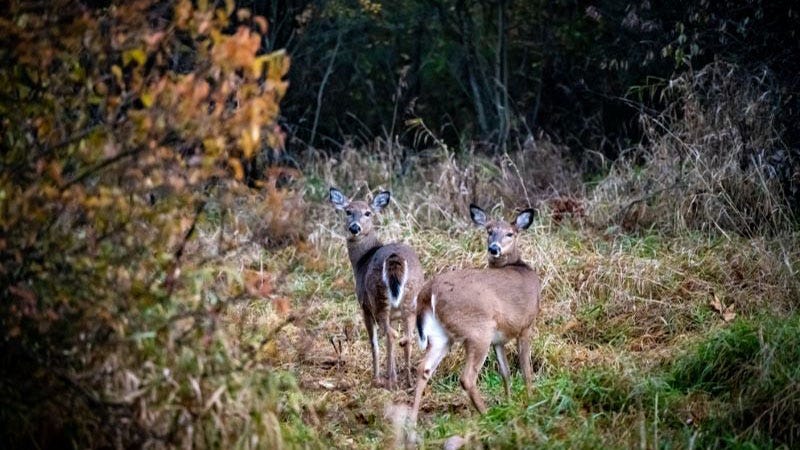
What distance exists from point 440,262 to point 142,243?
16.2 ft

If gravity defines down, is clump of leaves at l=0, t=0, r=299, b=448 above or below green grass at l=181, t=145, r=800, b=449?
above

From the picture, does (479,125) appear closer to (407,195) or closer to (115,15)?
(407,195)

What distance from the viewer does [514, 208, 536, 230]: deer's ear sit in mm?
7746

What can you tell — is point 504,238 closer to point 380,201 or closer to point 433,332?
point 433,332

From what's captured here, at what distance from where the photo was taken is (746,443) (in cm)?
504

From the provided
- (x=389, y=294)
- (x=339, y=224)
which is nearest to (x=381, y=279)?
(x=389, y=294)

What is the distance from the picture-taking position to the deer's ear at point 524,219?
7746 millimetres

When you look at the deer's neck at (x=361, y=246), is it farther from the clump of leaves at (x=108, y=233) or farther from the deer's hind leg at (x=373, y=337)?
the clump of leaves at (x=108, y=233)

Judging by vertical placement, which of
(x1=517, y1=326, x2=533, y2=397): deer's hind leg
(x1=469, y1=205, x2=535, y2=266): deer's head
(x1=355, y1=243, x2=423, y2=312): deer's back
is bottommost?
(x1=355, y1=243, x2=423, y2=312): deer's back

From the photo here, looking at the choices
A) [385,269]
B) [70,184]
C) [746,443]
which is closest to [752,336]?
[746,443]

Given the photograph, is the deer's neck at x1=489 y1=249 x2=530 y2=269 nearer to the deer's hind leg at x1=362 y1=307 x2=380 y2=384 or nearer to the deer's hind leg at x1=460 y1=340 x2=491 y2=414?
the deer's hind leg at x1=362 y1=307 x2=380 y2=384

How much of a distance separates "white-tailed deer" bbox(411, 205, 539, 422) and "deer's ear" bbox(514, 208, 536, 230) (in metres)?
0.85

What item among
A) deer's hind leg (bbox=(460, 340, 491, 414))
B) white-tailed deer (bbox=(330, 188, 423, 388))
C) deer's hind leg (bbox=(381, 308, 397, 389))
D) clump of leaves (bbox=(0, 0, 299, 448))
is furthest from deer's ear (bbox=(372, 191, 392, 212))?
clump of leaves (bbox=(0, 0, 299, 448))

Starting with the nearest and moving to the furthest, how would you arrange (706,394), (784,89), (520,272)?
(706,394) → (520,272) → (784,89)
